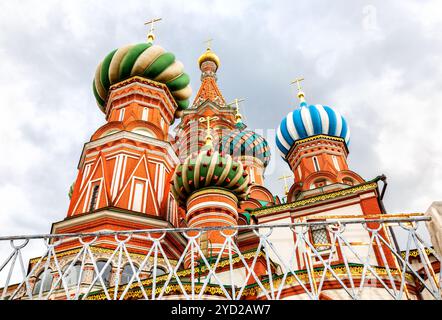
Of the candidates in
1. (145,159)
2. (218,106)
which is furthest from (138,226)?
(218,106)

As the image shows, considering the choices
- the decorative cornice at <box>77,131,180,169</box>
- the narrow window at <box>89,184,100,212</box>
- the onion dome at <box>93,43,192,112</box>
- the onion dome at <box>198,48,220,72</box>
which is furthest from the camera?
the onion dome at <box>198,48,220,72</box>

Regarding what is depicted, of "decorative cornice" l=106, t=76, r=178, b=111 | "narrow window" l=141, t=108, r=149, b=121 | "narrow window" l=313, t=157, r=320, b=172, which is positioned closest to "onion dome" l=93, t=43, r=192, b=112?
"decorative cornice" l=106, t=76, r=178, b=111

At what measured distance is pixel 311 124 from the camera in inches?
725

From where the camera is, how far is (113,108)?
19188 mm

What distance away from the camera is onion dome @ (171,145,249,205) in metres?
14.1

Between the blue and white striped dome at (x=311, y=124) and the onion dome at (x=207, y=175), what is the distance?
16.5ft

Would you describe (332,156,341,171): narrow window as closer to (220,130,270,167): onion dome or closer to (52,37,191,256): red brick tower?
(52,37,191,256): red brick tower

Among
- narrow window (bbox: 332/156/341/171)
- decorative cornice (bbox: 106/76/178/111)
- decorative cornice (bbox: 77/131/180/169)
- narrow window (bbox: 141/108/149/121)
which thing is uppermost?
decorative cornice (bbox: 106/76/178/111)

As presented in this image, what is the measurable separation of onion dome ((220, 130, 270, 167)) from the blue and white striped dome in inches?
263

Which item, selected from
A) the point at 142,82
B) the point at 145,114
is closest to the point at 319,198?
the point at 145,114

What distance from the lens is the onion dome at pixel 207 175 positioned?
1412 cm

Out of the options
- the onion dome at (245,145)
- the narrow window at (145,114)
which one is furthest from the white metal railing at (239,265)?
the onion dome at (245,145)

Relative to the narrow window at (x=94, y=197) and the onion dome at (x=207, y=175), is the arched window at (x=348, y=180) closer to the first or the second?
the onion dome at (x=207, y=175)

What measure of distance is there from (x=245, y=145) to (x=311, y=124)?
26.2 feet
